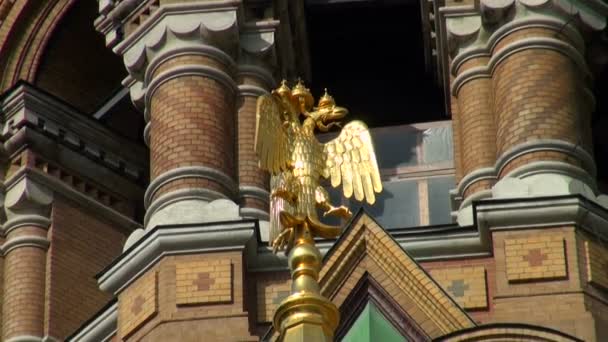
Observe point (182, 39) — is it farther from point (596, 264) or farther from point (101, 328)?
point (596, 264)

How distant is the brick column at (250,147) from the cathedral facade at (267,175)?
0.02m

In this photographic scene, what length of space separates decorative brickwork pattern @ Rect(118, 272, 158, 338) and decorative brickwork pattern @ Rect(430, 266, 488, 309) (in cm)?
221

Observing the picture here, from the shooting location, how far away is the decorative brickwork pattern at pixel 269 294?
93.0 feet

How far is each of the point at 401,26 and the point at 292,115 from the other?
17.1 ft

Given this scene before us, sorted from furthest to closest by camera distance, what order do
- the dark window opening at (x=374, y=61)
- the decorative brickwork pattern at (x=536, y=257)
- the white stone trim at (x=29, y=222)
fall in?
1. the dark window opening at (x=374, y=61)
2. the white stone trim at (x=29, y=222)
3. the decorative brickwork pattern at (x=536, y=257)

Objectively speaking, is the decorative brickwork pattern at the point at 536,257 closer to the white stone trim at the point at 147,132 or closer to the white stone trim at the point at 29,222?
the white stone trim at the point at 147,132

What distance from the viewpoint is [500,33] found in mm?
29750

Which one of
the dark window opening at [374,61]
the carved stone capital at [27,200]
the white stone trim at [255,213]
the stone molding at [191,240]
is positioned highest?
the dark window opening at [374,61]

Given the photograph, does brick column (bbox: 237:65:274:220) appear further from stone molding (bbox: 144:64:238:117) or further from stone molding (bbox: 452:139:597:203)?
stone molding (bbox: 452:139:597:203)

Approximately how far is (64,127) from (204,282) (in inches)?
178

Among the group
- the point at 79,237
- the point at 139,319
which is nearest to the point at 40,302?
the point at 79,237

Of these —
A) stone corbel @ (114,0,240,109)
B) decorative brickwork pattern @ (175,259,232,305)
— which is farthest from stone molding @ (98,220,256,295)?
stone corbel @ (114,0,240,109)

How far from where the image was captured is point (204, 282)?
28328 millimetres

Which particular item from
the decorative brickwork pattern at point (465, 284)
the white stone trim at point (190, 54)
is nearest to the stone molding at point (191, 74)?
the white stone trim at point (190, 54)
